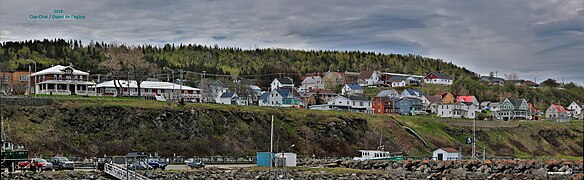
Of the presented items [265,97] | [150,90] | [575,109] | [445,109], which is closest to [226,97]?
[265,97]

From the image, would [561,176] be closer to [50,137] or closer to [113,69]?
[50,137]

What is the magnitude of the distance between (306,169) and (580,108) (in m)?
111

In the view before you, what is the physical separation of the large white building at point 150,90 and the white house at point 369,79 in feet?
229

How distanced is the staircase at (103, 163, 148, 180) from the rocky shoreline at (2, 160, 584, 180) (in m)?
0.54

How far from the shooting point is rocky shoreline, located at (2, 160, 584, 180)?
1828 inches

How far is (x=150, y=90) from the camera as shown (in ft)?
339

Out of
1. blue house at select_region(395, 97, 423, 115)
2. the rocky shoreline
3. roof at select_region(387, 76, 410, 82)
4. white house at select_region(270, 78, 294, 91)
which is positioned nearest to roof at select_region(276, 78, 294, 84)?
white house at select_region(270, 78, 294, 91)

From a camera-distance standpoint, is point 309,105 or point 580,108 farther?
point 580,108

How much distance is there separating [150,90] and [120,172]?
62233 millimetres

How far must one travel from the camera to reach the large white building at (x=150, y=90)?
328 ft

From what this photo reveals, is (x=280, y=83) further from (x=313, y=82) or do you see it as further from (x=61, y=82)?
(x=61, y=82)

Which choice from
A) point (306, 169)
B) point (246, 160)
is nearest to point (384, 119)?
point (246, 160)

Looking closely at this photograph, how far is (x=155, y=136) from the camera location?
68.1 meters

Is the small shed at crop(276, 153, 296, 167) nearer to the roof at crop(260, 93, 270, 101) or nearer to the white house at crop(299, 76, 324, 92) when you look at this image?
the roof at crop(260, 93, 270, 101)
